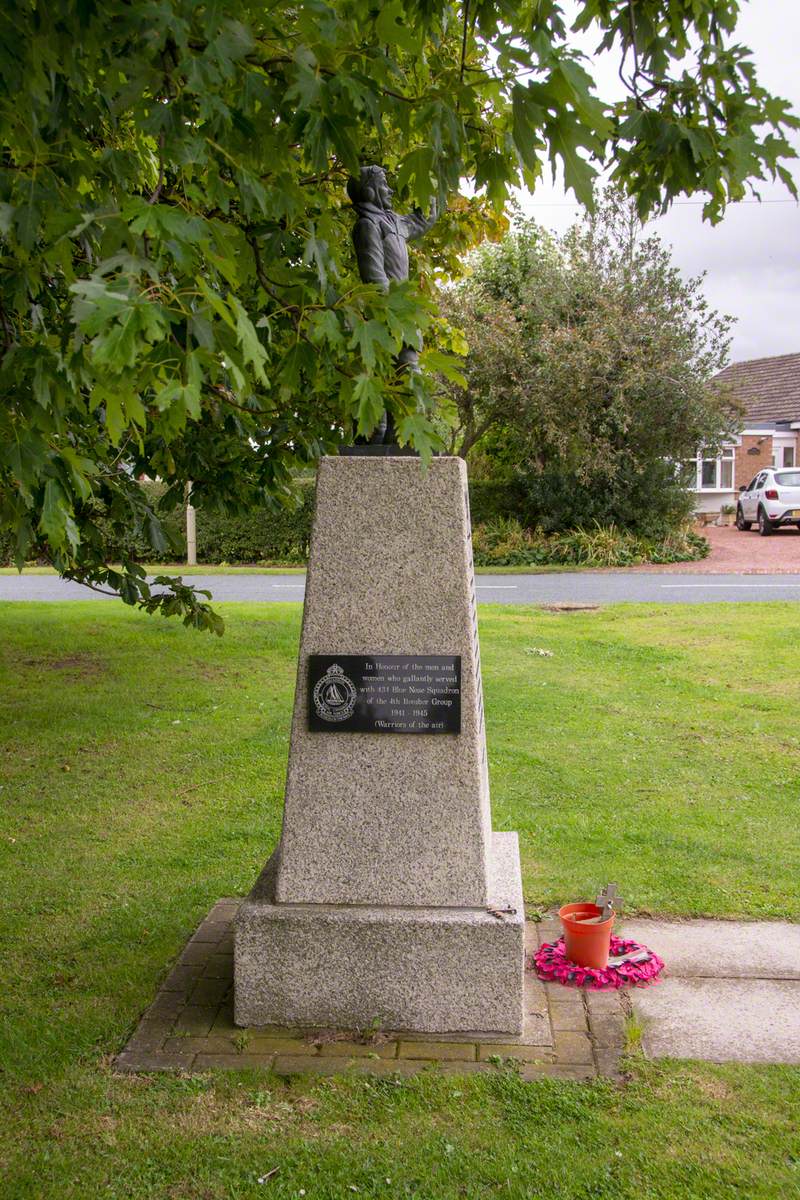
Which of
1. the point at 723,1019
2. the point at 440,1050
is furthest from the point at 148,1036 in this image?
the point at 723,1019

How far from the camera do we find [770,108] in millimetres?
3668

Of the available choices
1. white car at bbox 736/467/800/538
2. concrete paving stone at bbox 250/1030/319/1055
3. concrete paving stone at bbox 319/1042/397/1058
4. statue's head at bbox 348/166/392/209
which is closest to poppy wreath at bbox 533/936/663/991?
concrete paving stone at bbox 319/1042/397/1058

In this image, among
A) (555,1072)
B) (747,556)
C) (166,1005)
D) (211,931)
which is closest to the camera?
(555,1072)

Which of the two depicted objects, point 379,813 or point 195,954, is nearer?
point 379,813

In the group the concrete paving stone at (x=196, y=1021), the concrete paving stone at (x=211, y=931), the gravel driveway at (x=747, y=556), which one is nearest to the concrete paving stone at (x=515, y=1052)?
the concrete paving stone at (x=196, y=1021)

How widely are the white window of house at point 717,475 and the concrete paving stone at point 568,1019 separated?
31.4m

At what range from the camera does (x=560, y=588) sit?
58.0ft

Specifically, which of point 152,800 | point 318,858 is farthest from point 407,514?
point 152,800

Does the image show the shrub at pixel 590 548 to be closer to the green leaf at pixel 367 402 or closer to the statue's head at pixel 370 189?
the statue's head at pixel 370 189

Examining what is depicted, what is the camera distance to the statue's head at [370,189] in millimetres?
4324

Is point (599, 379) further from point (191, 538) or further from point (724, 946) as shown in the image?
point (724, 946)

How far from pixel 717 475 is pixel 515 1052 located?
32.7 metres

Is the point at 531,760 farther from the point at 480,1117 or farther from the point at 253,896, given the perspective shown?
the point at 480,1117

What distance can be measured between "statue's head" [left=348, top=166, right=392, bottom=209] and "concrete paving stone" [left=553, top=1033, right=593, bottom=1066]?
123 inches
